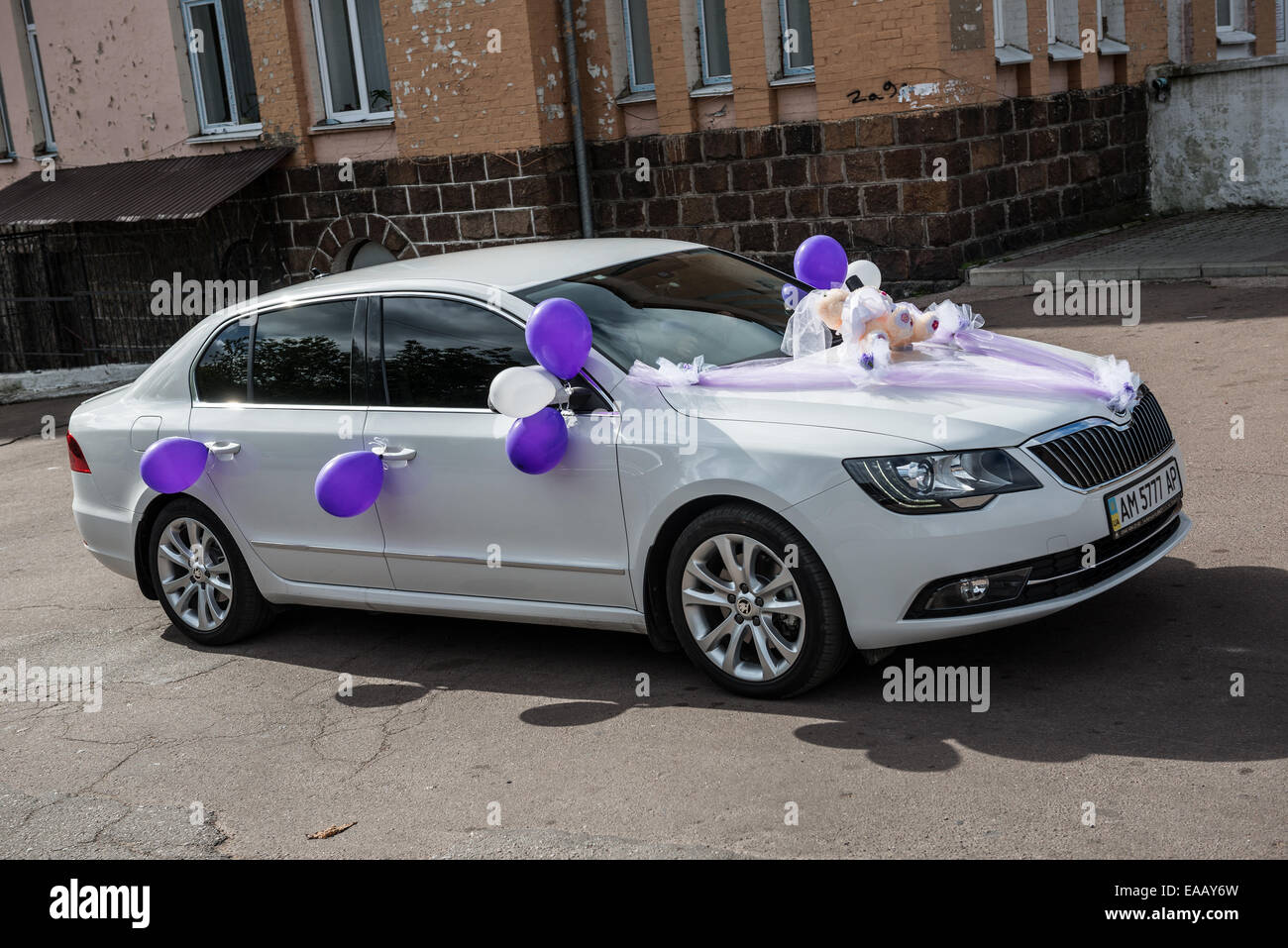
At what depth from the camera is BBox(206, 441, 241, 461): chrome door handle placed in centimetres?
635

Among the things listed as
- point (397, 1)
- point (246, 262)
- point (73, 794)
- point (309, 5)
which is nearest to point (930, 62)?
point (397, 1)

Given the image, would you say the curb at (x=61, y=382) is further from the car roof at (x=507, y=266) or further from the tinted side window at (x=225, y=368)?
the car roof at (x=507, y=266)

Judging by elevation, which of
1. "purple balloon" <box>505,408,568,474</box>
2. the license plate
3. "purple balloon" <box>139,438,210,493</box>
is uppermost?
"purple balloon" <box>505,408,568,474</box>

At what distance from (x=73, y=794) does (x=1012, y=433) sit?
3557 millimetres

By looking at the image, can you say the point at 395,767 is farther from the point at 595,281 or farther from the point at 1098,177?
the point at 1098,177

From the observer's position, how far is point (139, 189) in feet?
60.3

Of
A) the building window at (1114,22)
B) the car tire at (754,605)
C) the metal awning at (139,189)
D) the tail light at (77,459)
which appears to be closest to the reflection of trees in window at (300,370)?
the tail light at (77,459)

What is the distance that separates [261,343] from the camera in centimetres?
649

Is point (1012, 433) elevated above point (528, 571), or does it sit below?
above

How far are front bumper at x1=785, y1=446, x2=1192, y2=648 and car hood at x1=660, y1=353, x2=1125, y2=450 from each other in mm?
198

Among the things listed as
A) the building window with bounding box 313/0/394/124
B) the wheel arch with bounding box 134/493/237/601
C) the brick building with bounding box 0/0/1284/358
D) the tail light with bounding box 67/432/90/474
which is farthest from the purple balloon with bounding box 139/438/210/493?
the building window with bounding box 313/0/394/124

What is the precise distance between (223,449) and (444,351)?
49.1 inches

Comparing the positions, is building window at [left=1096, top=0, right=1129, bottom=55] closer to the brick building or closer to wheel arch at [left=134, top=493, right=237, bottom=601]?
the brick building

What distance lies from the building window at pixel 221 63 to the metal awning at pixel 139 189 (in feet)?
2.21
